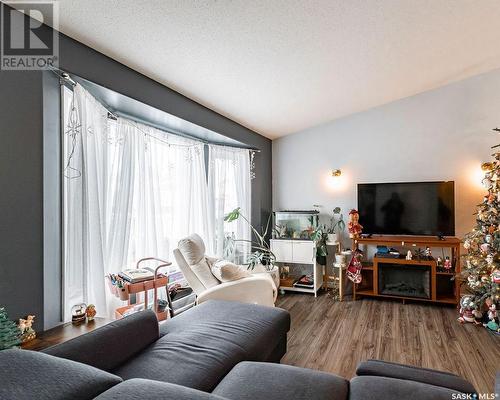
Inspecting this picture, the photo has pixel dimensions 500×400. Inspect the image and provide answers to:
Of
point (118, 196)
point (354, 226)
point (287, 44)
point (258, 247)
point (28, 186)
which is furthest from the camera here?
point (258, 247)

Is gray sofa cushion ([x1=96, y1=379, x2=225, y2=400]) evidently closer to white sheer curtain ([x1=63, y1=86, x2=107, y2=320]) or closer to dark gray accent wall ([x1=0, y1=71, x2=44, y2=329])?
dark gray accent wall ([x1=0, y1=71, x2=44, y2=329])

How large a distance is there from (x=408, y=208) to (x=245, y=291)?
2.52 meters

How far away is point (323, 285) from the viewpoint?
14.4ft

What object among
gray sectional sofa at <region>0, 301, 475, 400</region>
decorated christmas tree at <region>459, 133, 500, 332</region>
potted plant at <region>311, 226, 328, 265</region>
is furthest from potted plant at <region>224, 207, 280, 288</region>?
decorated christmas tree at <region>459, 133, 500, 332</region>

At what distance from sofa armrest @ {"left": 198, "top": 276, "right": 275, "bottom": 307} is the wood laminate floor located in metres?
0.48

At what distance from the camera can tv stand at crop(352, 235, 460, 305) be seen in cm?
349

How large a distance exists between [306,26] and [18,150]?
1976mm

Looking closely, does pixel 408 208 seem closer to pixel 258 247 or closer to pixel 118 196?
pixel 258 247

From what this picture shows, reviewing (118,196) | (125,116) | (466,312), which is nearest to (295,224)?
(466,312)

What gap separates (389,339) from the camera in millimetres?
2709

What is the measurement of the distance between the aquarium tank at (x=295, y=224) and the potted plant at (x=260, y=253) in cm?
23

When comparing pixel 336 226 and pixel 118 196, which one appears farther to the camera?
pixel 336 226

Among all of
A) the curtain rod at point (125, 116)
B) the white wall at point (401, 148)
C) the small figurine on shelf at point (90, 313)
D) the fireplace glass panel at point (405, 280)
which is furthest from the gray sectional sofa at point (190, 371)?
the white wall at point (401, 148)

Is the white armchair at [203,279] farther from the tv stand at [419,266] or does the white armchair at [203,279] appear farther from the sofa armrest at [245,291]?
the tv stand at [419,266]
